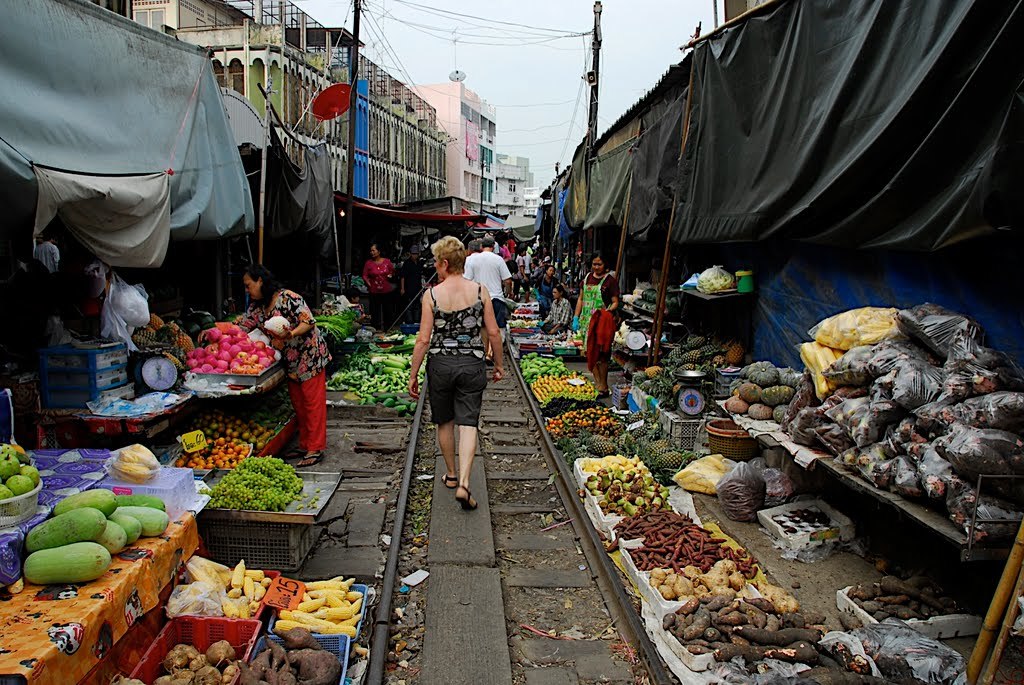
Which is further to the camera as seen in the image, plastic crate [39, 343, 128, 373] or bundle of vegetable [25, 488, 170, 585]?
plastic crate [39, 343, 128, 373]

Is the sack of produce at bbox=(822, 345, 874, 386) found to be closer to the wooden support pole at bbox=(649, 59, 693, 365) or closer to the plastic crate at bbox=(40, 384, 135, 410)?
the wooden support pole at bbox=(649, 59, 693, 365)

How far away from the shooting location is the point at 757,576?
16.7 feet

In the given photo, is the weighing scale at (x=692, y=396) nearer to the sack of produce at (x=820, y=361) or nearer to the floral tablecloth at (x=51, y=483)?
the sack of produce at (x=820, y=361)

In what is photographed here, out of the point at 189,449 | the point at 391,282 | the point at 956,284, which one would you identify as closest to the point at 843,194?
the point at 956,284

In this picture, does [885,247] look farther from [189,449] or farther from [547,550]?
[189,449]

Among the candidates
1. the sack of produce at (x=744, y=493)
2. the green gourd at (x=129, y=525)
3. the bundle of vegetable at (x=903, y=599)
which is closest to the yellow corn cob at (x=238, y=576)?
the green gourd at (x=129, y=525)

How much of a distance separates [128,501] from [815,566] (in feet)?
15.5

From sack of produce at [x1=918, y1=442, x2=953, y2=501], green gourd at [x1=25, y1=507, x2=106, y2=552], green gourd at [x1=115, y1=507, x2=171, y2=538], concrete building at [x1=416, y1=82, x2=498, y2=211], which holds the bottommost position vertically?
green gourd at [x1=115, y1=507, x2=171, y2=538]

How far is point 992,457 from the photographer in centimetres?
385

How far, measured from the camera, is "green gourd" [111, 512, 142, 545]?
397cm

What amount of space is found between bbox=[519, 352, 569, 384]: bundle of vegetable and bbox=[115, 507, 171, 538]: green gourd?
336 inches

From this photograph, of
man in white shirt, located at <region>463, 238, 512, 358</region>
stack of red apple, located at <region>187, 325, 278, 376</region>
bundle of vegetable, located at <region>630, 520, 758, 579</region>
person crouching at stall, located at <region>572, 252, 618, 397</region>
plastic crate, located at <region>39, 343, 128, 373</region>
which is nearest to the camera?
bundle of vegetable, located at <region>630, 520, 758, 579</region>

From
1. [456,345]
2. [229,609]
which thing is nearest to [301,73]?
[456,345]

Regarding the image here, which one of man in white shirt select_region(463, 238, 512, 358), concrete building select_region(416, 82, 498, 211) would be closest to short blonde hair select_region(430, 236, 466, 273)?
man in white shirt select_region(463, 238, 512, 358)
